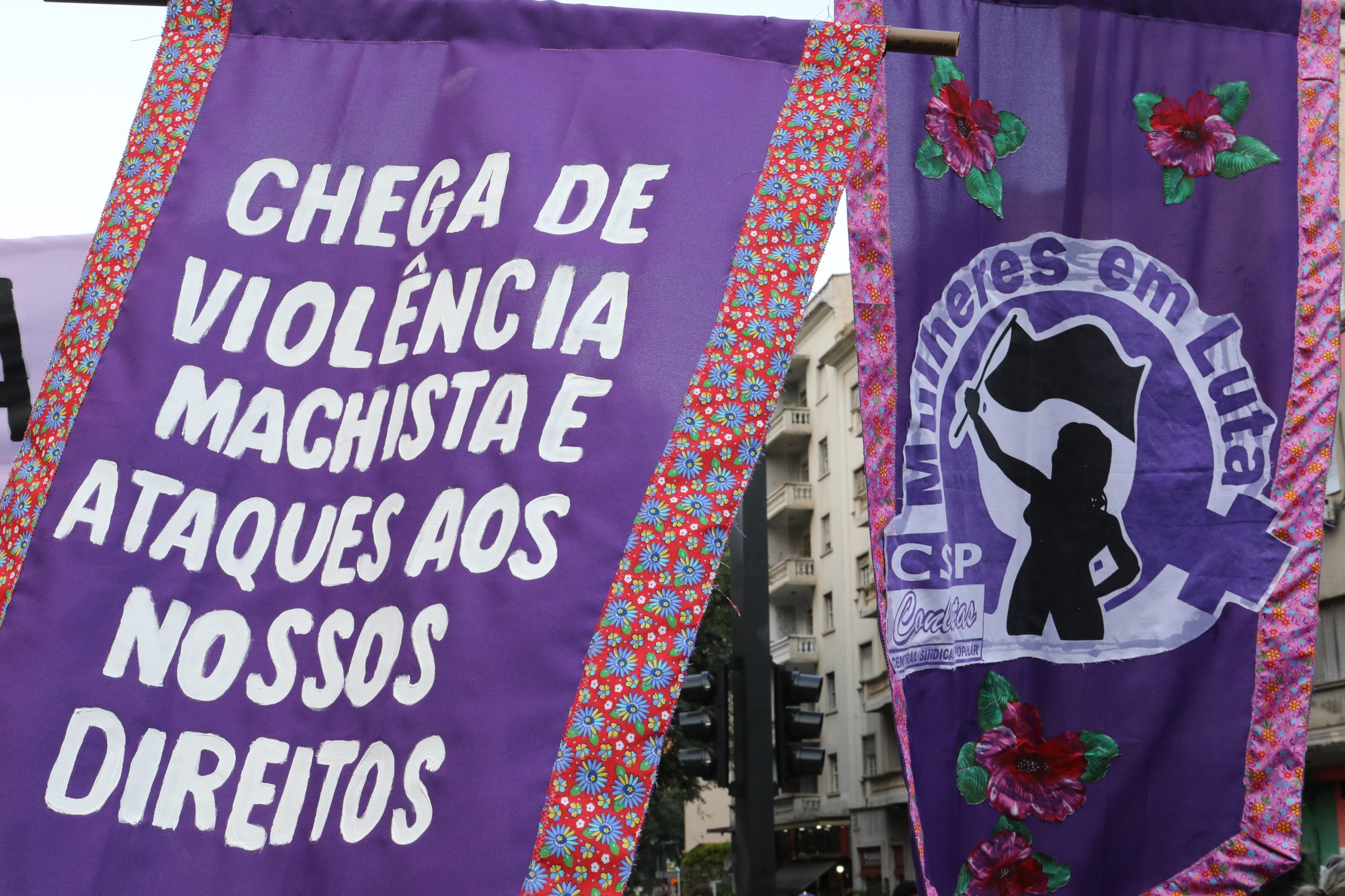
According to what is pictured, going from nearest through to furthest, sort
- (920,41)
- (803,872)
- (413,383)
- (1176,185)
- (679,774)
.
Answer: (413,383) < (920,41) < (1176,185) < (679,774) < (803,872)

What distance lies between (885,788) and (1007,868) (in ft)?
115

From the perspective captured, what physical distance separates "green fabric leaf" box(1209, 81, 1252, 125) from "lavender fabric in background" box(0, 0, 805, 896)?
9.16 ft

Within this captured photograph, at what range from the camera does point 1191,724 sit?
17.8ft

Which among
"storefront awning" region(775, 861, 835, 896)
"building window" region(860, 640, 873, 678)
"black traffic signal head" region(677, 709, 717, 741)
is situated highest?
"building window" region(860, 640, 873, 678)

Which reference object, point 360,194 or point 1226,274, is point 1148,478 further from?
point 360,194

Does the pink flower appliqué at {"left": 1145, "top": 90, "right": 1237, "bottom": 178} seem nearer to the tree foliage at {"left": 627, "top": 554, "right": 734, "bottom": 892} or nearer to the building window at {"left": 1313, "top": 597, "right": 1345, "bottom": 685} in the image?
the tree foliage at {"left": 627, "top": 554, "right": 734, "bottom": 892}

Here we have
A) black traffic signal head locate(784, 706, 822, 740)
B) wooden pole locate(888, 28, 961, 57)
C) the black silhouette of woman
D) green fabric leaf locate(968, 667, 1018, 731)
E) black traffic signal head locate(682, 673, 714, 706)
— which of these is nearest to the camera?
wooden pole locate(888, 28, 961, 57)

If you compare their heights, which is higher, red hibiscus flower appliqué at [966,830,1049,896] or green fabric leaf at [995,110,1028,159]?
green fabric leaf at [995,110,1028,159]

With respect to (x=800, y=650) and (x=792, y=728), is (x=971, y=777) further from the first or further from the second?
(x=800, y=650)

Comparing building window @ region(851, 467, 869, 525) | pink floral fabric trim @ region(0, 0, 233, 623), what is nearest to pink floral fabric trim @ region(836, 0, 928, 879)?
pink floral fabric trim @ region(0, 0, 233, 623)

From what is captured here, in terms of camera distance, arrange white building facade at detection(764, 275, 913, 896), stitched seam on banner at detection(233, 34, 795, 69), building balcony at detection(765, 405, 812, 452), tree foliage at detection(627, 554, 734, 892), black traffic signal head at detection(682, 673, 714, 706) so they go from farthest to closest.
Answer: building balcony at detection(765, 405, 812, 452)
white building facade at detection(764, 275, 913, 896)
tree foliage at detection(627, 554, 734, 892)
black traffic signal head at detection(682, 673, 714, 706)
stitched seam on banner at detection(233, 34, 795, 69)

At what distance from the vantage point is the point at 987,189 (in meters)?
5.82

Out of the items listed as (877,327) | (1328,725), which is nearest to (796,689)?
(877,327)

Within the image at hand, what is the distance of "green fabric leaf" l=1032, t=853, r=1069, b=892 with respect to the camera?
5.23 metres
